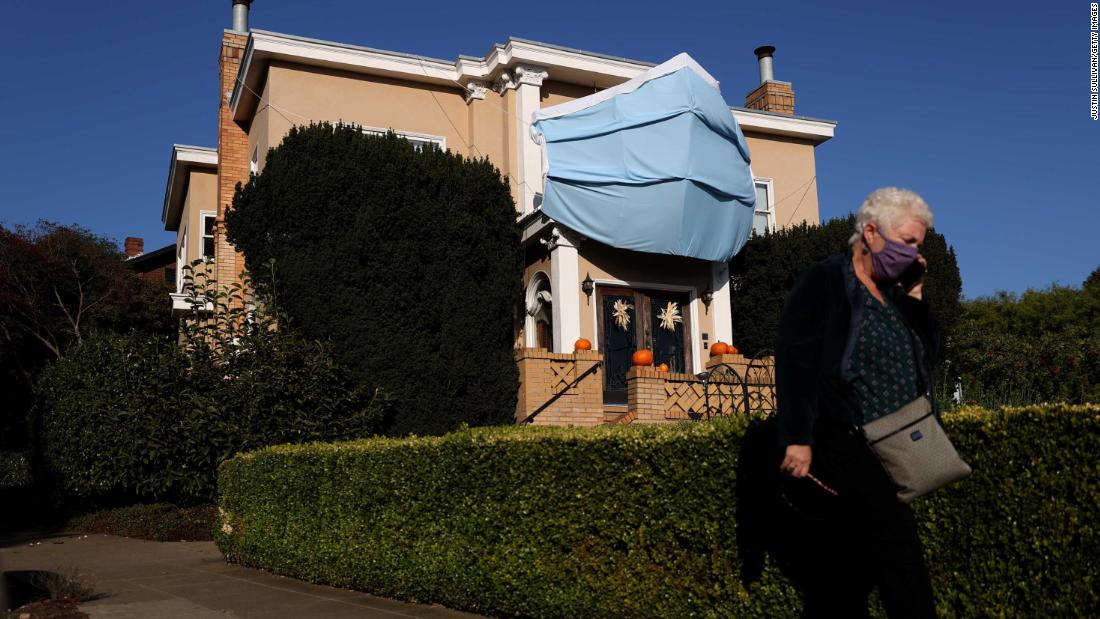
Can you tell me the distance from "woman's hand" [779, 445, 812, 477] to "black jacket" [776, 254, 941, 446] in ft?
0.08

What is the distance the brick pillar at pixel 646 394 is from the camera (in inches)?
509

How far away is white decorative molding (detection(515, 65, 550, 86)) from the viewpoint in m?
18.1

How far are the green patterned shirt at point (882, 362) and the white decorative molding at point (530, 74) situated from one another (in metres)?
15.2

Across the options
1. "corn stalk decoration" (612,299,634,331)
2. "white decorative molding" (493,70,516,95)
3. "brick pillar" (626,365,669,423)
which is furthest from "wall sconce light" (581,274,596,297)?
"white decorative molding" (493,70,516,95)

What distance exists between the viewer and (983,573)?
4.48 metres

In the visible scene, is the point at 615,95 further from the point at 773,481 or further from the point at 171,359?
the point at 773,481

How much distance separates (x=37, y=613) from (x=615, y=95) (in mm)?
12495

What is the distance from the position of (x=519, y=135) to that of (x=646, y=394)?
704 centimetres

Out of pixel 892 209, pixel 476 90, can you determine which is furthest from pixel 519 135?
pixel 892 209

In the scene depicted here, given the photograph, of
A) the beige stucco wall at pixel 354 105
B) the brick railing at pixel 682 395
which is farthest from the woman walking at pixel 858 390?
the beige stucco wall at pixel 354 105

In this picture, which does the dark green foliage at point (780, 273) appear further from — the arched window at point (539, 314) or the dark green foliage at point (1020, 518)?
the dark green foliage at point (1020, 518)

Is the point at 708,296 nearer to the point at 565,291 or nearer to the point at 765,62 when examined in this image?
the point at 565,291

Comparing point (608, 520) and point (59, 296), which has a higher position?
point (59, 296)

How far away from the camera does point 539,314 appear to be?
17.7m
